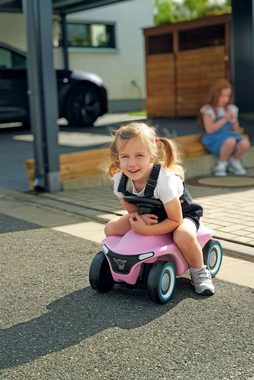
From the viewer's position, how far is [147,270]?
3.85 metres

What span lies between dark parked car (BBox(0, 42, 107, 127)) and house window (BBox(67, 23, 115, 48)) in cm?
734

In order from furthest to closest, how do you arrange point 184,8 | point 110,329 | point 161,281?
point 184,8, point 161,281, point 110,329

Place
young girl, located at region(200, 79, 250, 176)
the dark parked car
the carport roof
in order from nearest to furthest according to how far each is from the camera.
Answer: young girl, located at region(200, 79, 250, 176)
the dark parked car
the carport roof

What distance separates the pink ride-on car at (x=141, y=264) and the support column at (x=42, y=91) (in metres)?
3.46

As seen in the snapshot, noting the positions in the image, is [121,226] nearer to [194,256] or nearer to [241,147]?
[194,256]

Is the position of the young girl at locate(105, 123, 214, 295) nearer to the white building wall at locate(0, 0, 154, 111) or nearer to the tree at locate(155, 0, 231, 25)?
the white building wall at locate(0, 0, 154, 111)

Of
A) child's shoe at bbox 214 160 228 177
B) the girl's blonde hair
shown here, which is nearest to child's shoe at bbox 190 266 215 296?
the girl's blonde hair

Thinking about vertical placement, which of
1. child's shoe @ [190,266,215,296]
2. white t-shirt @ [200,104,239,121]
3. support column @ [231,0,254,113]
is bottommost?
child's shoe @ [190,266,215,296]

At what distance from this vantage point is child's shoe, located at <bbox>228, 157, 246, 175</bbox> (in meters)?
8.61

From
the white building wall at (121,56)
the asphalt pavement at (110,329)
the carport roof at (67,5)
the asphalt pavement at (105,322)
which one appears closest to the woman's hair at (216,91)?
the asphalt pavement at (105,322)

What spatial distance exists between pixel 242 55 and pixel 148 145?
1035 cm

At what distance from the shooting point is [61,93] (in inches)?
527

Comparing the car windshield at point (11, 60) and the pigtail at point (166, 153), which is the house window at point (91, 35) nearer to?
the car windshield at point (11, 60)

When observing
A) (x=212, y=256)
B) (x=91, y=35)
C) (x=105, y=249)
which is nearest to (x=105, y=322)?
(x=105, y=249)
